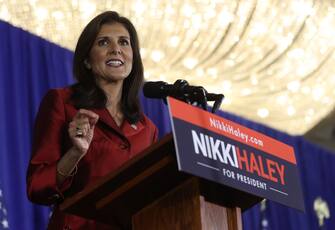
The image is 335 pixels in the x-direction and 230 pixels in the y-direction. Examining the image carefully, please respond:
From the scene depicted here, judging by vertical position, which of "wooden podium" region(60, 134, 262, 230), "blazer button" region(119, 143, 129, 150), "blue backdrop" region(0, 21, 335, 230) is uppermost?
"blue backdrop" region(0, 21, 335, 230)

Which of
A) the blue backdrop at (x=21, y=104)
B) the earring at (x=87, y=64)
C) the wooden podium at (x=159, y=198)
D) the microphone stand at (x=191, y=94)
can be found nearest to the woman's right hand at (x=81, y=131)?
the wooden podium at (x=159, y=198)

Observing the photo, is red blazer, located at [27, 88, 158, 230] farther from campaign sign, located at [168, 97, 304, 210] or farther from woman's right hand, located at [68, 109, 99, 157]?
campaign sign, located at [168, 97, 304, 210]

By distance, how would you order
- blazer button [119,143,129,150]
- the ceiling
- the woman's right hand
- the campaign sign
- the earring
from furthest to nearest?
1. the ceiling
2. the earring
3. blazer button [119,143,129,150]
4. the woman's right hand
5. the campaign sign

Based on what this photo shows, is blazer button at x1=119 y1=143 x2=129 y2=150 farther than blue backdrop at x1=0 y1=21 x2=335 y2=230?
No

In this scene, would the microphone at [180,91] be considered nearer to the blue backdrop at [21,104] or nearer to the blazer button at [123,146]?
the blazer button at [123,146]

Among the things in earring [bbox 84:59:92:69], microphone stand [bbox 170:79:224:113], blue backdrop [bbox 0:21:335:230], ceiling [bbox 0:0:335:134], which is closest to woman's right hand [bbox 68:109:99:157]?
microphone stand [bbox 170:79:224:113]

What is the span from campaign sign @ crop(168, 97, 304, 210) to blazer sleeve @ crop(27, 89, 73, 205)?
387mm

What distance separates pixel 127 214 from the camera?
1.98 metres

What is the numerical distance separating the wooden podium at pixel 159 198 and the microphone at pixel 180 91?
0.21 m

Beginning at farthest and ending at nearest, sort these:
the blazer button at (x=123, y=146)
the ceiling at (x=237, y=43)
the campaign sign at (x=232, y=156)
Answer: the ceiling at (x=237, y=43)
the blazer button at (x=123, y=146)
the campaign sign at (x=232, y=156)

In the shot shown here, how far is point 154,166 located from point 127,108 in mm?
501

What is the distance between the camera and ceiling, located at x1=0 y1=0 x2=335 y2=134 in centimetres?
463

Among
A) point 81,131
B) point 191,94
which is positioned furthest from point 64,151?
point 191,94

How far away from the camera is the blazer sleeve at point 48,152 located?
207 centimetres
